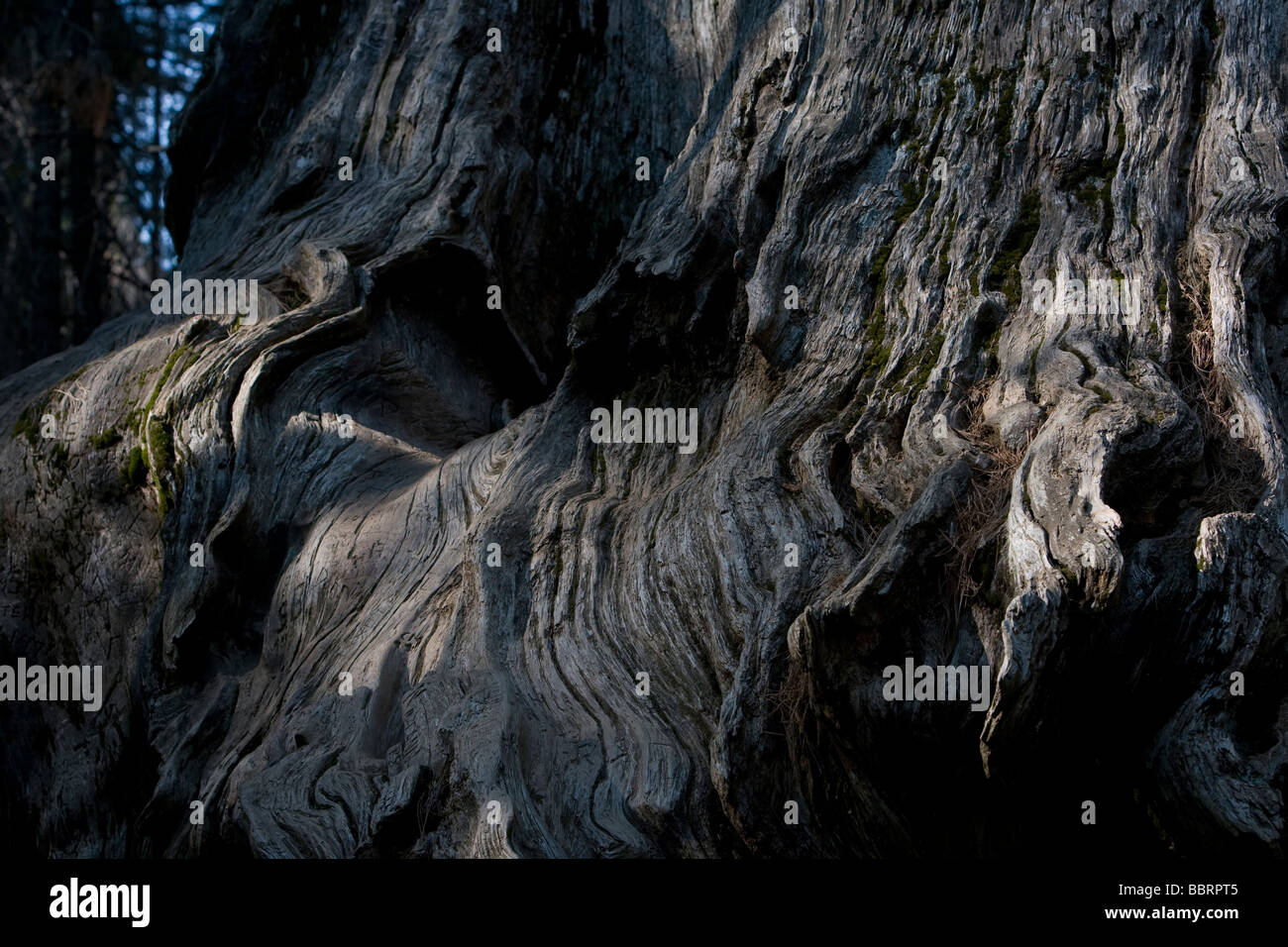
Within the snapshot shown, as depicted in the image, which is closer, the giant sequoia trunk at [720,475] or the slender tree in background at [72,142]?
the giant sequoia trunk at [720,475]

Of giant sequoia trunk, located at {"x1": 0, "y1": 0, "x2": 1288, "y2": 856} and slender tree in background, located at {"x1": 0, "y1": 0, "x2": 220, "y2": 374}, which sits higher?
slender tree in background, located at {"x1": 0, "y1": 0, "x2": 220, "y2": 374}

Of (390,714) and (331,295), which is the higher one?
(331,295)

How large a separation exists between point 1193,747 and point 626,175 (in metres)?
6.44

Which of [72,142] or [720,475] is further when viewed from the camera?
[72,142]

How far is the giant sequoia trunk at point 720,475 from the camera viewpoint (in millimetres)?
4695

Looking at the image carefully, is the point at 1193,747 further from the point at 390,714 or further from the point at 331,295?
the point at 331,295

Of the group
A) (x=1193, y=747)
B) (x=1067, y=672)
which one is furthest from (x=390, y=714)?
(x=1193, y=747)

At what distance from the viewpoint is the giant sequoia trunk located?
4695 mm

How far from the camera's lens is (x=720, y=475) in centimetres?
584

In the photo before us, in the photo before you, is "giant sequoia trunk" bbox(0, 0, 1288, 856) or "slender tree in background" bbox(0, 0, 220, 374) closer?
"giant sequoia trunk" bbox(0, 0, 1288, 856)

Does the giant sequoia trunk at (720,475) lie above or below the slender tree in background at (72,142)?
below

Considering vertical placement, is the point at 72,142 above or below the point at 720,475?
above

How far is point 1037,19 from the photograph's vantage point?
6746 mm
